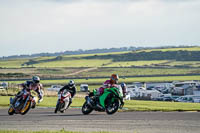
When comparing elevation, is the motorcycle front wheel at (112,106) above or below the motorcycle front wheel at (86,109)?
above

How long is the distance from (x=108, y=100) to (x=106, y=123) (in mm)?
1181

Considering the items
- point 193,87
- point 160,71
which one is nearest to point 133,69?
point 160,71

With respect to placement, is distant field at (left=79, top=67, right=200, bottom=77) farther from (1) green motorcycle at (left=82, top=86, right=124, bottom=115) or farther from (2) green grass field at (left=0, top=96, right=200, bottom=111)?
(1) green motorcycle at (left=82, top=86, right=124, bottom=115)

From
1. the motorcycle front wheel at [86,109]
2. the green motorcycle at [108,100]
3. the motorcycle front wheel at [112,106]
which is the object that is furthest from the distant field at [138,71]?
the motorcycle front wheel at [112,106]

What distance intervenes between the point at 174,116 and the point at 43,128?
27.8 feet

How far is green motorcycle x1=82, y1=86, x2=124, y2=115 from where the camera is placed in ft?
79.5

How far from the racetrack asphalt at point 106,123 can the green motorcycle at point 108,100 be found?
72 centimetres

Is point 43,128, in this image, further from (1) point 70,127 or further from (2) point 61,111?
(2) point 61,111

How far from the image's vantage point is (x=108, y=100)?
968 inches

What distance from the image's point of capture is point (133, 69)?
7254 inches

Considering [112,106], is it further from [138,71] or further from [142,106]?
[138,71]

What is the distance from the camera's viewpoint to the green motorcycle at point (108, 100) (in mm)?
24230

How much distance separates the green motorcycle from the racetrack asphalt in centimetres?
72

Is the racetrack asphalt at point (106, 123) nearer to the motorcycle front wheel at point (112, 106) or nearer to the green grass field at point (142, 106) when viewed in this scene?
the motorcycle front wheel at point (112, 106)
